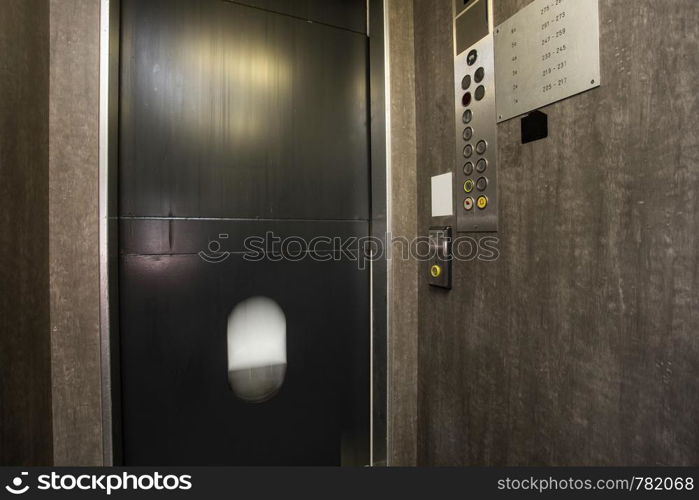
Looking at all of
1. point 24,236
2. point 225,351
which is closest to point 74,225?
point 24,236

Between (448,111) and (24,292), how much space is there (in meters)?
1.60

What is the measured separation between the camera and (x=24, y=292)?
1.03 m

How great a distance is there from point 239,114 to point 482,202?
101cm

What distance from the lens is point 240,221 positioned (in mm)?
1382

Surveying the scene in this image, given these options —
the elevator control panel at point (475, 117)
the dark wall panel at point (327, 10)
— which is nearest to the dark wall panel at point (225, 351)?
the elevator control panel at point (475, 117)

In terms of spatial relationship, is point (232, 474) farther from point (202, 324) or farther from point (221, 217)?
point (221, 217)

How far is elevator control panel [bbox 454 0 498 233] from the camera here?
118 cm

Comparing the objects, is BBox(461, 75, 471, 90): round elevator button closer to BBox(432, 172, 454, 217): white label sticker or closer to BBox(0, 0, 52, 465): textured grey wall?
BBox(432, 172, 454, 217): white label sticker

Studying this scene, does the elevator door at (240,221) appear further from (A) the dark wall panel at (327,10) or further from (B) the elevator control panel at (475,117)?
(B) the elevator control panel at (475,117)

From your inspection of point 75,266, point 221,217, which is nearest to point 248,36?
point 221,217
